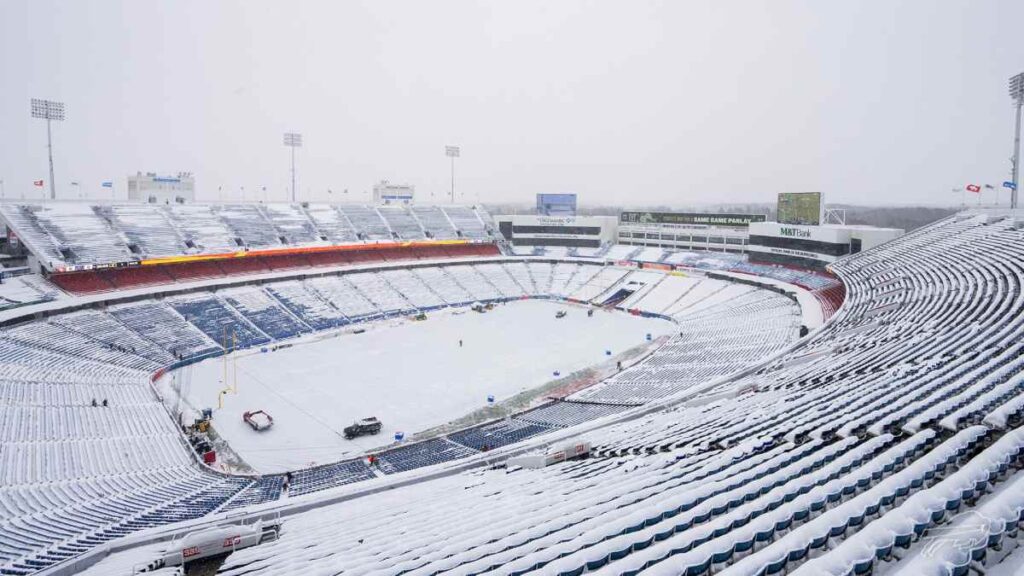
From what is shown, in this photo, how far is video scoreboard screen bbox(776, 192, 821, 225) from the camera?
182 feet

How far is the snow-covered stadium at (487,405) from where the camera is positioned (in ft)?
28.2

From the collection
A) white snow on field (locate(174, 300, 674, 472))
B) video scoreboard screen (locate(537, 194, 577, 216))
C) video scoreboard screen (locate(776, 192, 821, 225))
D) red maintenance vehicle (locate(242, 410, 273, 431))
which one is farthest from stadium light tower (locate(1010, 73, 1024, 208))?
red maintenance vehicle (locate(242, 410, 273, 431))

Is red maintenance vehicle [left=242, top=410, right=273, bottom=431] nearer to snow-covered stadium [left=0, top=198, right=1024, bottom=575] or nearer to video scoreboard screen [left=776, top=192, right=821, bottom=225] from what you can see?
snow-covered stadium [left=0, top=198, right=1024, bottom=575]

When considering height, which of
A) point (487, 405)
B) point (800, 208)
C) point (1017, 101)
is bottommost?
point (487, 405)

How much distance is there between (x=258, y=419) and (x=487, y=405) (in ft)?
35.1

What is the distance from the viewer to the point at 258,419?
27.4 metres

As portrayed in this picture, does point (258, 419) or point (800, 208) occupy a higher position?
point (800, 208)

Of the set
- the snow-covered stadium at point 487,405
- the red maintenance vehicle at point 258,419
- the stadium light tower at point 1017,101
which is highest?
the stadium light tower at point 1017,101

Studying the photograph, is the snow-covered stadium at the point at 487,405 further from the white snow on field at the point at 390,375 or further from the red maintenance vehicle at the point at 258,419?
the red maintenance vehicle at the point at 258,419

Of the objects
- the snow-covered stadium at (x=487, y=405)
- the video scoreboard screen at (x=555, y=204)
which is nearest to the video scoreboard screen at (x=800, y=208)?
the snow-covered stadium at (x=487, y=405)

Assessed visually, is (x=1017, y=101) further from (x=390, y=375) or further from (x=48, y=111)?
(x=48, y=111)

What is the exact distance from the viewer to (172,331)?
41156 millimetres

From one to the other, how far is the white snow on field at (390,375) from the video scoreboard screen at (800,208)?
18.3m

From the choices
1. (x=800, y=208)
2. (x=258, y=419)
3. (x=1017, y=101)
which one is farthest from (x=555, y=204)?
(x=258, y=419)
